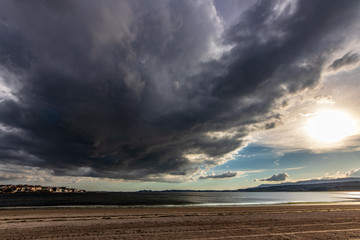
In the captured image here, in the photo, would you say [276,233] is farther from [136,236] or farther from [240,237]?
[136,236]

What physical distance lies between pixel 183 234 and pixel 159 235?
2.21 metres

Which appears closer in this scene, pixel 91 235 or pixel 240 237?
pixel 240 237

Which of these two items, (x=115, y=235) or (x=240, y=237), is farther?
(x=115, y=235)

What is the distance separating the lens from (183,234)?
52.5 ft

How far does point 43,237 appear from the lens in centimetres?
1579

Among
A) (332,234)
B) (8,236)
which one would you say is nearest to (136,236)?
(8,236)

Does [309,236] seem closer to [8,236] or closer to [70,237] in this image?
[70,237]

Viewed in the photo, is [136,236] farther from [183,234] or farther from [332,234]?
[332,234]

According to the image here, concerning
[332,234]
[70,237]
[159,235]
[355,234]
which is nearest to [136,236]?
[159,235]

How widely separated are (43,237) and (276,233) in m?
21.3

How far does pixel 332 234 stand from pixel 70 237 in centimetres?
2361

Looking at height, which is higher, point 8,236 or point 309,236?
point 8,236

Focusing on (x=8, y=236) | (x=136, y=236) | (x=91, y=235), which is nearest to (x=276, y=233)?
(x=136, y=236)

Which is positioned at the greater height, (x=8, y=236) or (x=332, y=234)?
(x=8, y=236)
